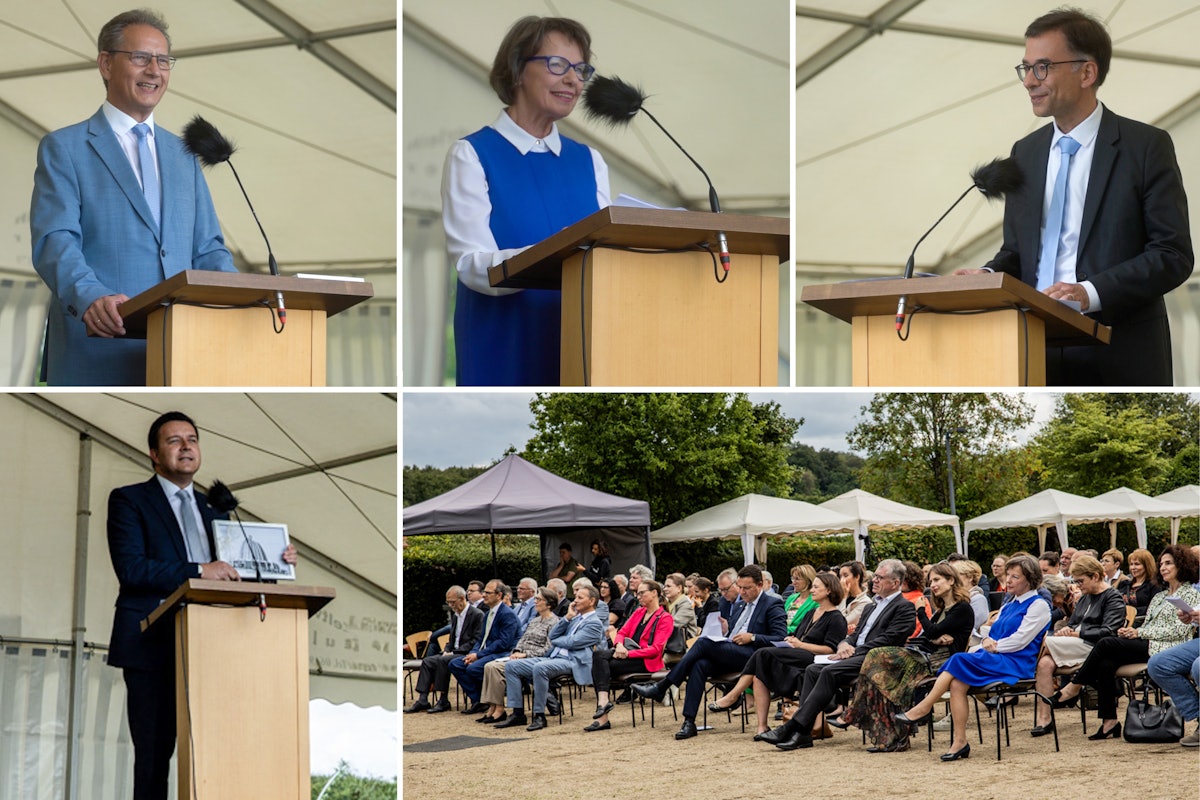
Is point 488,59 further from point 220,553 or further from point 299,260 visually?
point 220,553

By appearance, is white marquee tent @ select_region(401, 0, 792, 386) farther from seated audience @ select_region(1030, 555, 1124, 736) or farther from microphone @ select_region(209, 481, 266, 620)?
seated audience @ select_region(1030, 555, 1124, 736)

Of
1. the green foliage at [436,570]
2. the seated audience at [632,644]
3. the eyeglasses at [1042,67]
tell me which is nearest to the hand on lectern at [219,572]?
the green foliage at [436,570]

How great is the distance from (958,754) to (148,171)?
4.18 metres

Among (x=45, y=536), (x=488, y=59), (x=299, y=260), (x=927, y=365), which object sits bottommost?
(x=45, y=536)

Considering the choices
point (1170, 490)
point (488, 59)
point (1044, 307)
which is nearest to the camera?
point (1044, 307)

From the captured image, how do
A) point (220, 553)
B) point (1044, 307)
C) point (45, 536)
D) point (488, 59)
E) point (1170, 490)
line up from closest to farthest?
1. point (1044, 307)
2. point (220, 553)
3. point (1170, 490)
4. point (488, 59)
5. point (45, 536)

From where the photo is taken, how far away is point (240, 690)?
14.7 feet

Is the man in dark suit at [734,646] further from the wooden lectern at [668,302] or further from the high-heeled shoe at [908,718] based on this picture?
the wooden lectern at [668,302]

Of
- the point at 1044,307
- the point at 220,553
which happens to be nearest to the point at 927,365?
the point at 1044,307

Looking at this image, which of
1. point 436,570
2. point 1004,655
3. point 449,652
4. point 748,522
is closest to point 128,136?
point 436,570

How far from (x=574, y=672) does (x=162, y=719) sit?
5.44 feet

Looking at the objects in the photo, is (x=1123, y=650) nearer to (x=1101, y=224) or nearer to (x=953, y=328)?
(x=1101, y=224)

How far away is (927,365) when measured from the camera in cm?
432

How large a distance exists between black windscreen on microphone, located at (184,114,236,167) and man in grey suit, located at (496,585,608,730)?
215cm
